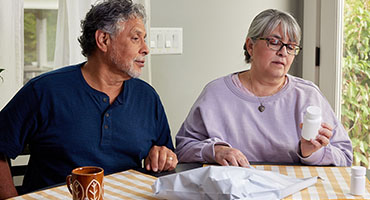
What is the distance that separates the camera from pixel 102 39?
5.89 feet

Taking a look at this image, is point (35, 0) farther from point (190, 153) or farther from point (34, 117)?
point (190, 153)

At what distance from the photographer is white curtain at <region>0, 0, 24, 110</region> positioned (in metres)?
2.13

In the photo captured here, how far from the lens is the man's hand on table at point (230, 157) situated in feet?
5.16

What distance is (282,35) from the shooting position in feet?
6.18

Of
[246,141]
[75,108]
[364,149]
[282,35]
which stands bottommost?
[364,149]

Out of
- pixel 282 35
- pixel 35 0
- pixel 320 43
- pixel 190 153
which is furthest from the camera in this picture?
pixel 320 43

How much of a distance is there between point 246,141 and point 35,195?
83cm

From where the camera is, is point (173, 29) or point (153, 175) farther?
point (173, 29)

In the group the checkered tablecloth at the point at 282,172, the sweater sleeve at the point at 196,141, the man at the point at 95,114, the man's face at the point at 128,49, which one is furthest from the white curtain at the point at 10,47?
the checkered tablecloth at the point at 282,172

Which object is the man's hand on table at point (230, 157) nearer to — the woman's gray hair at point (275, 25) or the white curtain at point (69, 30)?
the woman's gray hair at point (275, 25)

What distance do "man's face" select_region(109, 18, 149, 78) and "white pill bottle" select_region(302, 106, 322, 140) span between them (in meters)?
0.62

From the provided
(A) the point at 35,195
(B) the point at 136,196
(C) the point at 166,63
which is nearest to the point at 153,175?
(B) the point at 136,196

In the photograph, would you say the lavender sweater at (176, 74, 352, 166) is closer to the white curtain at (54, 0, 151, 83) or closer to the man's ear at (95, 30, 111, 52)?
the man's ear at (95, 30, 111, 52)

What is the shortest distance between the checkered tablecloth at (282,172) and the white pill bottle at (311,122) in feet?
0.43
